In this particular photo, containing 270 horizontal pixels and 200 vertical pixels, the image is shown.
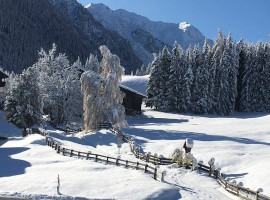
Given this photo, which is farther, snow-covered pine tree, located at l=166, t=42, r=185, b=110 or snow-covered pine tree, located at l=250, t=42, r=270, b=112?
snow-covered pine tree, located at l=166, t=42, r=185, b=110

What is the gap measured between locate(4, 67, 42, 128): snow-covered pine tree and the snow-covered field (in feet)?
22.7

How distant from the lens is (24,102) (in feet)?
187

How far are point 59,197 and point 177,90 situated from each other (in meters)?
56.2

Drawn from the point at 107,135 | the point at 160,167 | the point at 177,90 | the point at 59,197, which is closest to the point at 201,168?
the point at 160,167

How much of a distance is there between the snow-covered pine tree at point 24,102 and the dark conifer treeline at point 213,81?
93.2 feet

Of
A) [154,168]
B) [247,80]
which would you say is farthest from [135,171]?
[247,80]

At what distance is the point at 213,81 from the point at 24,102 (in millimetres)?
36283

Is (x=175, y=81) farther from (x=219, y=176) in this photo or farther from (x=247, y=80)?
(x=219, y=176)

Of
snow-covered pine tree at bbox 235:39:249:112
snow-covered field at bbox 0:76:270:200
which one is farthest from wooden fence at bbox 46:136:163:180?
snow-covered pine tree at bbox 235:39:249:112

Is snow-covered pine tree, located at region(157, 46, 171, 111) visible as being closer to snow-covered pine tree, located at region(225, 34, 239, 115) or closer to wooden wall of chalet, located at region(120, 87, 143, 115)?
wooden wall of chalet, located at region(120, 87, 143, 115)

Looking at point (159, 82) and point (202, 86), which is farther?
point (159, 82)

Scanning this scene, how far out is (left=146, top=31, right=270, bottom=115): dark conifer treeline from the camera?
78062mm

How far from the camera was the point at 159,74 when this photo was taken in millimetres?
82688

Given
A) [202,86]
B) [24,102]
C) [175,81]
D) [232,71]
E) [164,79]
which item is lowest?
[24,102]
